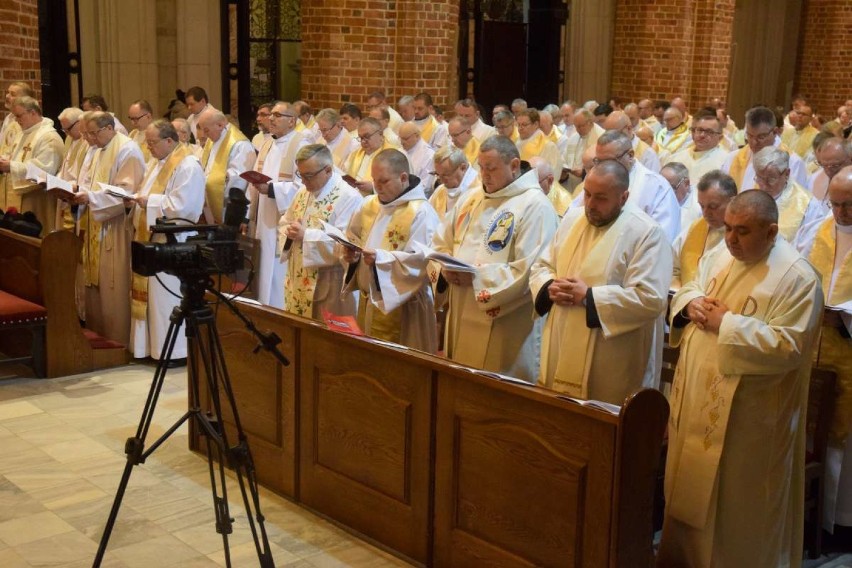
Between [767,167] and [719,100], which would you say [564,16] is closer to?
[719,100]

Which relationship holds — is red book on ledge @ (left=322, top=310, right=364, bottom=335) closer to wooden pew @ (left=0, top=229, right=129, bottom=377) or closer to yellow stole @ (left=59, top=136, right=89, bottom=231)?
wooden pew @ (left=0, top=229, right=129, bottom=377)

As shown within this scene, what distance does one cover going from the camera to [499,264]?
5496 millimetres

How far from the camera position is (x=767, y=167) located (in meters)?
6.38

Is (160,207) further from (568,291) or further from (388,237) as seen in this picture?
(568,291)

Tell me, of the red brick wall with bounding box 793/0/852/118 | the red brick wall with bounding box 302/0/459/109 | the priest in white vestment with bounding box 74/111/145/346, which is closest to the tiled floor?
the priest in white vestment with bounding box 74/111/145/346

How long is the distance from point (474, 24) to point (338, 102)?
5094mm

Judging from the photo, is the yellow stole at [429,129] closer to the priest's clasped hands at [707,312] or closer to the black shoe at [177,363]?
the black shoe at [177,363]

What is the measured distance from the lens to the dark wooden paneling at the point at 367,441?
4.77m

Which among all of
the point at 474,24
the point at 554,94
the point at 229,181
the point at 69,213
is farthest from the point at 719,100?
the point at 69,213

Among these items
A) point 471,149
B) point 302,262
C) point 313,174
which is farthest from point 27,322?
point 471,149

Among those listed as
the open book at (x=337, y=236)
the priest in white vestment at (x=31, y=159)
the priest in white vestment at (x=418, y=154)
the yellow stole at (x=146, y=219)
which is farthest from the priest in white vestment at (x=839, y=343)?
the priest in white vestment at (x=31, y=159)

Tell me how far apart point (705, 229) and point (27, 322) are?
15.7ft

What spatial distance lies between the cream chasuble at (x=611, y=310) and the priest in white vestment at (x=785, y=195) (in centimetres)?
168

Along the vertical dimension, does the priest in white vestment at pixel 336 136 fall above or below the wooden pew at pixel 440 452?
above
